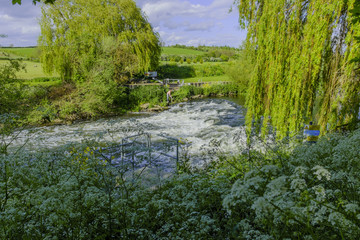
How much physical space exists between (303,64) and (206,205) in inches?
170

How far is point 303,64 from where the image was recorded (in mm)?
5582

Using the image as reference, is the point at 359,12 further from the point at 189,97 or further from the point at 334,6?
the point at 189,97

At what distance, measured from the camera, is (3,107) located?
41.8 feet

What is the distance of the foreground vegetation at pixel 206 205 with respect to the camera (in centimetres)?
174

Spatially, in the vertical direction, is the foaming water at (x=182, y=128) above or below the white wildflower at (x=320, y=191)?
below

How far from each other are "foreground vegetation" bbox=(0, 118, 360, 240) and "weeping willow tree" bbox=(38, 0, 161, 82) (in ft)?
63.8

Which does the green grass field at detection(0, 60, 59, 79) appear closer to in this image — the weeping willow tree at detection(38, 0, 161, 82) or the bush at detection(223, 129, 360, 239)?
the weeping willow tree at detection(38, 0, 161, 82)

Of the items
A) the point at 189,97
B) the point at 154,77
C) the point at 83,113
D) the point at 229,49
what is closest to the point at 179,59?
the point at 229,49

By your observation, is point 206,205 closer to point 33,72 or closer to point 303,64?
point 303,64

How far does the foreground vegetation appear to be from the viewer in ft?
5.72

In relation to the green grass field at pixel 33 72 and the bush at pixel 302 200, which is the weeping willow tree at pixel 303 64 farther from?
the green grass field at pixel 33 72

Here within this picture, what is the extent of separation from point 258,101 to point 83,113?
15721mm

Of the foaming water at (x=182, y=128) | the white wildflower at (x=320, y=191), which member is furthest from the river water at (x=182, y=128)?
the white wildflower at (x=320, y=191)

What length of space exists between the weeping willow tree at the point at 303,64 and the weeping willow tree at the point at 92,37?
17.6 m
